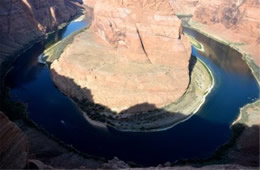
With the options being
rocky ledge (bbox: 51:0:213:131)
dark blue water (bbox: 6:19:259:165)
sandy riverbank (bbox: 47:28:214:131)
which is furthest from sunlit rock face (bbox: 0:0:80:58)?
sandy riverbank (bbox: 47:28:214:131)

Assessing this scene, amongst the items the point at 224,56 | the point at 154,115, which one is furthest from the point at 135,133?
the point at 224,56

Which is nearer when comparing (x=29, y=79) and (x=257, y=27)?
(x=29, y=79)

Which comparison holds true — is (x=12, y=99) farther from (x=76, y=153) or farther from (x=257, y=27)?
(x=257, y=27)

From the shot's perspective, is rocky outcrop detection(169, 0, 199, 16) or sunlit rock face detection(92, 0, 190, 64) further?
rocky outcrop detection(169, 0, 199, 16)

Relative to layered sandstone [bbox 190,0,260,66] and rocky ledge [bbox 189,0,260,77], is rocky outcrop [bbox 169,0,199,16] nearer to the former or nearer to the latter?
layered sandstone [bbox 190,0,260,66]

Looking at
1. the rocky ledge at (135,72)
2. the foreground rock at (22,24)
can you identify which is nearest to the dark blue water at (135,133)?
the rocky ledge at (135,72)

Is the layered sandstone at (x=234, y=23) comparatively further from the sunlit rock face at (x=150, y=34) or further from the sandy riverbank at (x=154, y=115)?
the sandy riverbank at (x=154, y=115)

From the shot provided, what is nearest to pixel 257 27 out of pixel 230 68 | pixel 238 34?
pixel 238 34

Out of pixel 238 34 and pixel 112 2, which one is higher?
pixel 112 2
